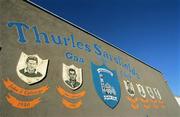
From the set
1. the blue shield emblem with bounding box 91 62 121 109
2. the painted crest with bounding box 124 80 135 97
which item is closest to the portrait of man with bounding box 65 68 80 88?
the blue shield emblem with bounding box 91 62 121 109

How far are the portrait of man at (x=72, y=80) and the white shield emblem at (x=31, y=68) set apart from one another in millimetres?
1391

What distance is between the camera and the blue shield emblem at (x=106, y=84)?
1202cm

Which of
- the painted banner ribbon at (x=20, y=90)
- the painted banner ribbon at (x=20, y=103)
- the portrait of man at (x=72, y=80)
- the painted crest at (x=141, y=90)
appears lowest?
the painted banner ribbon at (x=20, y=103)

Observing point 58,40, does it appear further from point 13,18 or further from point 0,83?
point 0,83

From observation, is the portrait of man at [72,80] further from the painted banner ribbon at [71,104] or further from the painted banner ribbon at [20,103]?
the painted banner ribbon at [20,103]

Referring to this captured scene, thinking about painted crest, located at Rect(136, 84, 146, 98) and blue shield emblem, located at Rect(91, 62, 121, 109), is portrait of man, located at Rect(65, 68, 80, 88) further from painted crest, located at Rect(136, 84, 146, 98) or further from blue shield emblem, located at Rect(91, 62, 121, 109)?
painted crest, located at Rect(136, 84, 146, 98)

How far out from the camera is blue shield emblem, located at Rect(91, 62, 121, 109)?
39.4 ft

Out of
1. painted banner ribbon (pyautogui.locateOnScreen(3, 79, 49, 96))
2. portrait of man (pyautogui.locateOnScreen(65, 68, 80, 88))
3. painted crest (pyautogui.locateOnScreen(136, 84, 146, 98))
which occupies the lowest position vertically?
painted banner ribbon (pyautogui.locateOnScreen(3, 79, 49, 96))

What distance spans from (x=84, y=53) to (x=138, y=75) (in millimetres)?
7206

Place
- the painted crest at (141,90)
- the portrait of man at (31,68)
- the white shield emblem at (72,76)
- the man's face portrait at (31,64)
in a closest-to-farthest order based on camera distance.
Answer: the portrait of man at (31,68)
the man's face portrait at (31,64)
the white shield emblem at (72,76)
the painted crest at (141,90)

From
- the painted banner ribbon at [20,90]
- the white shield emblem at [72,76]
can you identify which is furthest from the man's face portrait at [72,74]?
the painted banner ribbon at [20,90]

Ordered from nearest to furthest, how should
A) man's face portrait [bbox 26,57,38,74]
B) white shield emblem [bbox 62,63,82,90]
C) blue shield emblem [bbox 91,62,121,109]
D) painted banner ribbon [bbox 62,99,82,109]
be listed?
man's face portrait [bbox 26,57,38,74]
painted banner ribbon [bbox 62,99,82,109]
white shield emblem [bbox 62,63,82,90]
blue shield emblem [bbox 91,62,121,109]

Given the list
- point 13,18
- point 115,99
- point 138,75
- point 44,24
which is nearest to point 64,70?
point 44,24

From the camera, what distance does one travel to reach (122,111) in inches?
515
